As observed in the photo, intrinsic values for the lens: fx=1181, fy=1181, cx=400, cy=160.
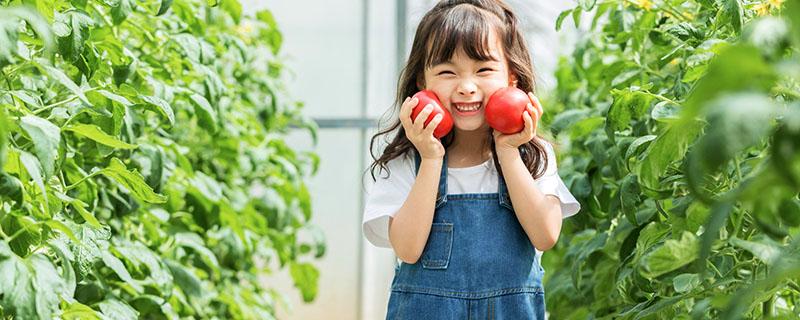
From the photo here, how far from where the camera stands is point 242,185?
4.09 metres

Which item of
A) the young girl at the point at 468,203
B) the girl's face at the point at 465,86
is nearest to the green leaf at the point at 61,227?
the young girl at the point at 468,203

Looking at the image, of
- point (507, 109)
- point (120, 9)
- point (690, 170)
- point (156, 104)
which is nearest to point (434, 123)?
point (507, 109)

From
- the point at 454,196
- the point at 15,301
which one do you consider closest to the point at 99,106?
the point at 15,301

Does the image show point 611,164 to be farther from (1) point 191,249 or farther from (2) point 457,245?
(1) point 191,249

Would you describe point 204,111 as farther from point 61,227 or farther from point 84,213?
point 61,227

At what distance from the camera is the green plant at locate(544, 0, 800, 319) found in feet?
3.09

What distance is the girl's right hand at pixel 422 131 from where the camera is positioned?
2.06 m

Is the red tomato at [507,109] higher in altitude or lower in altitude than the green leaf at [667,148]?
lower

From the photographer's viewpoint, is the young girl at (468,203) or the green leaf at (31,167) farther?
the young girl at (468,203)

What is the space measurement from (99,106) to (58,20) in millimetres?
170

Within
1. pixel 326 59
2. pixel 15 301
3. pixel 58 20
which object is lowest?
pixel 326 59

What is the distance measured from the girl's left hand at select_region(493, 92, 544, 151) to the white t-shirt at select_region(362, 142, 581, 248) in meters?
0.08

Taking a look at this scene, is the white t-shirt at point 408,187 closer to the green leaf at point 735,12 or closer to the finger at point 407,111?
the finger at point 407,111

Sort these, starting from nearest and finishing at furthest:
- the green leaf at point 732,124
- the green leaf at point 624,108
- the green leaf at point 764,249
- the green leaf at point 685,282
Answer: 1. the green leaf at point 732,124
2. the green leaf at point 764,249
3. the green leaf at point 685,282
4. the green leaf at point 624,108
